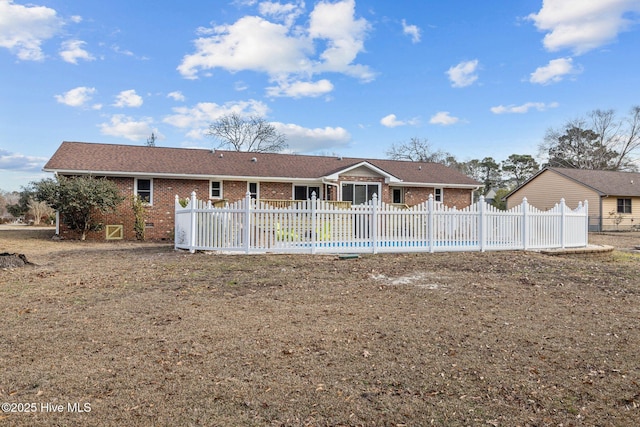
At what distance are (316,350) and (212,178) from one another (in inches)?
640

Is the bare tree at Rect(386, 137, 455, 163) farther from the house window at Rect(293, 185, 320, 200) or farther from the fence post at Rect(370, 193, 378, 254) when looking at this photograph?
the fence post at Rect(370, 193, 378, 254)

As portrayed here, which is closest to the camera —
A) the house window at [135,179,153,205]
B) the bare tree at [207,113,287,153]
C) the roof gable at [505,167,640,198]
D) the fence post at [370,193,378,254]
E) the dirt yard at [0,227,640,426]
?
the dirt yard at [0,227,640,426]

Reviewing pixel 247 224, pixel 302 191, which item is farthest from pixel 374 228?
pixel 302 191

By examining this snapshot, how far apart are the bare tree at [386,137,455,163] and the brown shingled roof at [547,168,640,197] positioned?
16478mm

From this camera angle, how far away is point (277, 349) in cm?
386

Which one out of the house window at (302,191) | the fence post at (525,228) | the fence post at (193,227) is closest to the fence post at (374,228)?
the fence post at (525,228)

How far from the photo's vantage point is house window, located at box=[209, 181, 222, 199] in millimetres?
19344

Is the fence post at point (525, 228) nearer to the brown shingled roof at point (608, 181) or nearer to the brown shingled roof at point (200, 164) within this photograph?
the brown shingled roof at point (200, 164)

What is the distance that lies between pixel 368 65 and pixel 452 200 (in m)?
9.30

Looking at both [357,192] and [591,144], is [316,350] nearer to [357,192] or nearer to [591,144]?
[357,192]

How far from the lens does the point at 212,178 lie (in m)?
19.0

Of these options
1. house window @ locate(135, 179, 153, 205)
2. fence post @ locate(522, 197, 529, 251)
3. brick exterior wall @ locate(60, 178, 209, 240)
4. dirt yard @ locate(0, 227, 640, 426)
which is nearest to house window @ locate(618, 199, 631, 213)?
fence post @ locate(522, 197, 529, 251)

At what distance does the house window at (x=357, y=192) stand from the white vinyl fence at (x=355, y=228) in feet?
25.5

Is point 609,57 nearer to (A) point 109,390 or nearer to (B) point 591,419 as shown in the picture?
(B) point 591,419
